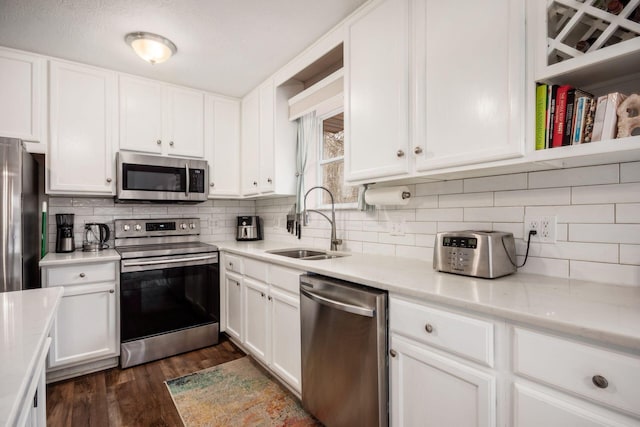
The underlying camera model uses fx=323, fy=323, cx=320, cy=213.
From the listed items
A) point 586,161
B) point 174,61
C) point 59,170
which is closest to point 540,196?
point 586,161

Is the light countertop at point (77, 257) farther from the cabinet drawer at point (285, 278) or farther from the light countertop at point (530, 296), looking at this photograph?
the light countertop at point (530, 296)

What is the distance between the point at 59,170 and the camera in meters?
2.48

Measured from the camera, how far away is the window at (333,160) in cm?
258

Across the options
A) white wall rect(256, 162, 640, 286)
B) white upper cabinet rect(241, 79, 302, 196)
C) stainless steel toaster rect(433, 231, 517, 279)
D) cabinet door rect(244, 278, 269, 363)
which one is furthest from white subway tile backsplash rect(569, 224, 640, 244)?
white upper cabinet rect(241, 79, 302, 196)

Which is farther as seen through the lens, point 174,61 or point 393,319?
point 174,61

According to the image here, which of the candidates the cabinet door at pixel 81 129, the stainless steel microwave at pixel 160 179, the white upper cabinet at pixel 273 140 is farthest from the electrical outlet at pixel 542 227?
the cabinet door at pixel 81 129

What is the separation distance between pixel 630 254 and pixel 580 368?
2.10 ft

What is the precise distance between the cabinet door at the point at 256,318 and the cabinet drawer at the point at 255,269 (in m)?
0.05

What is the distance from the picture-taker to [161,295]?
259 centimetres

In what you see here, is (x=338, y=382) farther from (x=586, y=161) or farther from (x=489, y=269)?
(x=586, y=161)

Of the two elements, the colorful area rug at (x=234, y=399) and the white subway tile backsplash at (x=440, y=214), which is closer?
the white subway tile backsplash at (x=440, y=214)

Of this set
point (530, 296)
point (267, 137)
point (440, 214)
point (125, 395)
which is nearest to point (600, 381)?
point (530, 296)

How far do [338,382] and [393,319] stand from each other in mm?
488

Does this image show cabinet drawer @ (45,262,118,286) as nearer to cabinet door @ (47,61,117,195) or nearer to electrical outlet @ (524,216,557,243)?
cabinet door @ (47,61,117,195)
